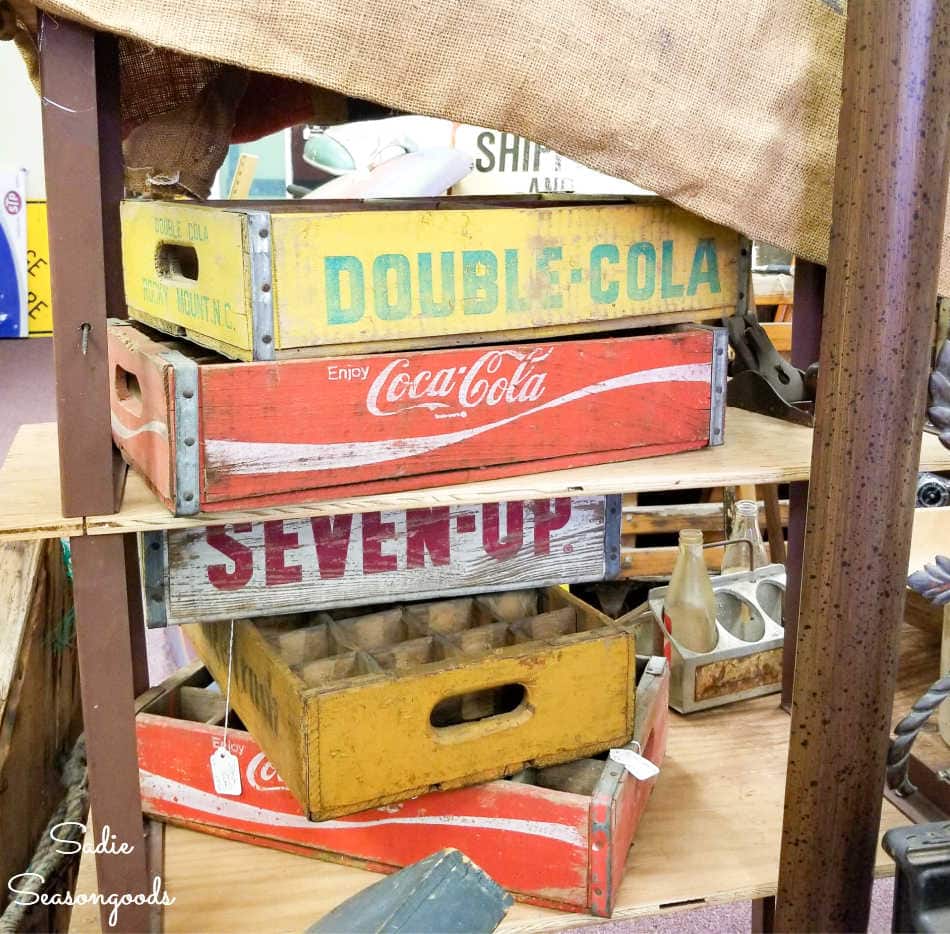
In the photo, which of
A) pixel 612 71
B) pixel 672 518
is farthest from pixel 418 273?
pixel 672 518

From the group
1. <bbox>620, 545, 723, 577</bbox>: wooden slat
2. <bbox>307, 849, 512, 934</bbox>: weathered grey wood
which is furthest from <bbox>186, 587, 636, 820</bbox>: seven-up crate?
<bbox>620, 545, 723, 577</bbox>: wooden slat

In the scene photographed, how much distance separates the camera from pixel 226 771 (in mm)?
1377

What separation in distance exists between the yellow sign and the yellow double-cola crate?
54.9 inches

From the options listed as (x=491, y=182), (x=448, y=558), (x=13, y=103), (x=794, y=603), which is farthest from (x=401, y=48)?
(x=491, y=182)

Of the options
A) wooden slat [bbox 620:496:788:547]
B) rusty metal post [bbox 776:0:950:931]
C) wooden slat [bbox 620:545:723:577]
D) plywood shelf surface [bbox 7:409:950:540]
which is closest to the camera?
rusty metal post [bbox 776:0:950:931]

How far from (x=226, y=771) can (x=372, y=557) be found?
0.37 meters

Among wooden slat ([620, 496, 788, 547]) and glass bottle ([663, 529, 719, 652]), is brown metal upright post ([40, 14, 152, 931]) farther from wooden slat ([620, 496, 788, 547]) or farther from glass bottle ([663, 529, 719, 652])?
wooden slat ([620, 496, 788, 547])

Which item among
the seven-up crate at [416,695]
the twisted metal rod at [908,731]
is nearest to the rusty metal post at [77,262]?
the seven-up crate at [416,695]

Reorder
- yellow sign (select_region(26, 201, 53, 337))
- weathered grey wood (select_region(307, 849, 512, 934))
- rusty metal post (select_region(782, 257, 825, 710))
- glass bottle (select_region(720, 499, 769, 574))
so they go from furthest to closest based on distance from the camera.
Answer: yellow sign (select_region(26, 201, 53, 337)) → glass bottle (select_region(720, 499, 769, 574)) → rusty metal post (select_region(782, 257, 825, 710)) → weathered grey wood (select_region(307, 849, 512, 934))

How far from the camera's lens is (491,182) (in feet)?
10.8

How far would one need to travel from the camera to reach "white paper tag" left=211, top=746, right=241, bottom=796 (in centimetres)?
137

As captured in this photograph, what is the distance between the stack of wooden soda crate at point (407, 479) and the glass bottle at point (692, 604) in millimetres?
307

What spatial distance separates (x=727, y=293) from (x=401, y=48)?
513 mm

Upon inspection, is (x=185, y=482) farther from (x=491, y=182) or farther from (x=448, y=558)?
(x=491, y=182)
